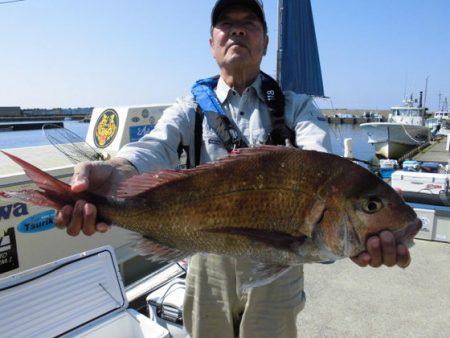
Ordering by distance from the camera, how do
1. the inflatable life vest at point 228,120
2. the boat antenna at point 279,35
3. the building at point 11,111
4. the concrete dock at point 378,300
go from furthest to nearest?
1. the building at point 11,111
2. the boat antenna at point 279,35
3. the concrete dock at point 378,300
4. the inflatable life vest at point 228,120

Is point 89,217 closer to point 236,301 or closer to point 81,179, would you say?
point 81,179

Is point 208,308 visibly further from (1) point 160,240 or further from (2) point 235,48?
(2) point 235,48

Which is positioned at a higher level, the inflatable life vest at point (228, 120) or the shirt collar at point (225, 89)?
the shirt collar at point (225, 89)

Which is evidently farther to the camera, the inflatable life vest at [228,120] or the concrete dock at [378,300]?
the concrete dock at [378,300]

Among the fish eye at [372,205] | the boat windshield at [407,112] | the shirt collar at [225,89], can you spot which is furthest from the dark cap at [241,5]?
the boat windshield at [407,112]

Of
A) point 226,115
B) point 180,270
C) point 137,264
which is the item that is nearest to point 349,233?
point 226,115

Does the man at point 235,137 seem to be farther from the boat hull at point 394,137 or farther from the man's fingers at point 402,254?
the boat hull at point 394,137

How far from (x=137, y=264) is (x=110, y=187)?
12.8ft

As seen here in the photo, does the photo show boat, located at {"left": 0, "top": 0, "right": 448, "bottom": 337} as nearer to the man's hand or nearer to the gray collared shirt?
the gray collared shirt

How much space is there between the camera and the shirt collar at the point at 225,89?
8.03ft

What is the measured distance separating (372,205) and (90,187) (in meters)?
1.29

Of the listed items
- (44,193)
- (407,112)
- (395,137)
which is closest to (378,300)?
(44,193)

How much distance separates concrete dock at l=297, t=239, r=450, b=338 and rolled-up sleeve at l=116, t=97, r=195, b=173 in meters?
2.54

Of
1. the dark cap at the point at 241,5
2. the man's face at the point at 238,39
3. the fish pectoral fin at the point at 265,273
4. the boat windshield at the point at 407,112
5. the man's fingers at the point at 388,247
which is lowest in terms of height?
the boat windshield at the point at 407,112
